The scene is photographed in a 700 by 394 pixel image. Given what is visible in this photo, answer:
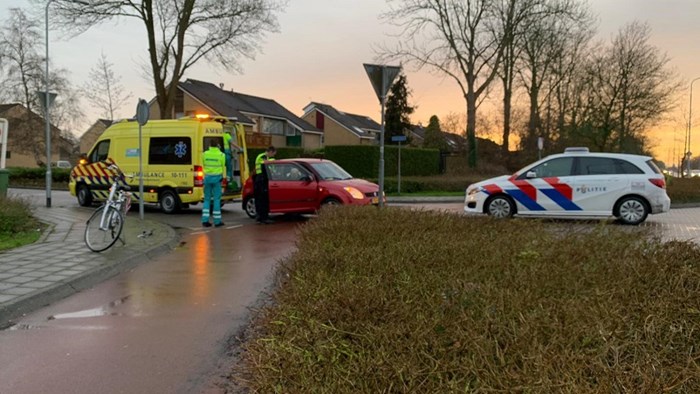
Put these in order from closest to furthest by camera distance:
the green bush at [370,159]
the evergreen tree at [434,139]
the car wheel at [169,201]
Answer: the car wheel at [169,201] → the green bush at [370,159] → the evergreen tree at [434,139]

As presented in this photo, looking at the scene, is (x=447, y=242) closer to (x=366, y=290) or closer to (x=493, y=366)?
(x=366, y=290)

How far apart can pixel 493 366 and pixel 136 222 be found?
34.9 ft

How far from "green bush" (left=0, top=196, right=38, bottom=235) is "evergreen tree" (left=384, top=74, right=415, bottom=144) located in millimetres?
42298

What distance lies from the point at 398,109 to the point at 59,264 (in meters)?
46.4

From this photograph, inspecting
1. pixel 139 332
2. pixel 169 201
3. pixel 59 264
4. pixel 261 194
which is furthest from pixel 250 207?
pixel 139 332

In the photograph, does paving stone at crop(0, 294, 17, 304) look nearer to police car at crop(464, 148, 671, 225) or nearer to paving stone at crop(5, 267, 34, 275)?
paving stone at crop(5, 267, 34, 275)

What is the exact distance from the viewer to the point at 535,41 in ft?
105

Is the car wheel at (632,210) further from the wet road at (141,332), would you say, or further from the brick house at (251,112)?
the brick house at (251,112)

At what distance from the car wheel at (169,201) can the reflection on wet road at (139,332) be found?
7441 millimetres

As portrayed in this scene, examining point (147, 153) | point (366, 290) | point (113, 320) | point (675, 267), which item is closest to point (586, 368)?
point (366, 290)

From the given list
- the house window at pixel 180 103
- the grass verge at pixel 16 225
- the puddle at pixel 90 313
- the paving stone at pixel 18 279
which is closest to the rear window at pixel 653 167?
the puddle at pixel 90 313

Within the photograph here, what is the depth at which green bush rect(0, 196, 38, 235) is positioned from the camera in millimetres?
9203

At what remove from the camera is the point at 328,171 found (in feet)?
42.2

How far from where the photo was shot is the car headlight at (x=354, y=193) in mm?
11912
